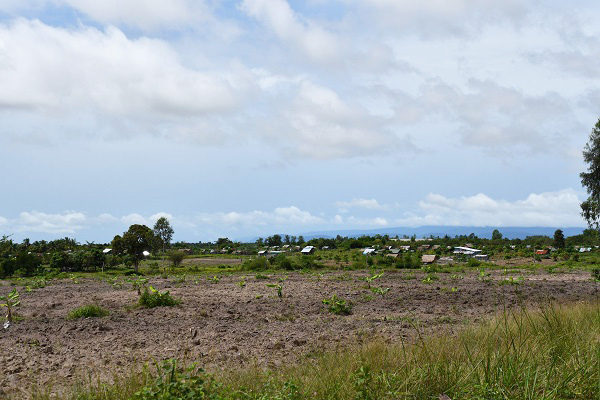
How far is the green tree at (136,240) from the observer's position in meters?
39.2

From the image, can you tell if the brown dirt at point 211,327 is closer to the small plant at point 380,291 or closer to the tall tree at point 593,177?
the small plant at point 380,291

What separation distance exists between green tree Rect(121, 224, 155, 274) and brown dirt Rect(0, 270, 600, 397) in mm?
23061

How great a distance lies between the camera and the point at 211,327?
10125 millimetres

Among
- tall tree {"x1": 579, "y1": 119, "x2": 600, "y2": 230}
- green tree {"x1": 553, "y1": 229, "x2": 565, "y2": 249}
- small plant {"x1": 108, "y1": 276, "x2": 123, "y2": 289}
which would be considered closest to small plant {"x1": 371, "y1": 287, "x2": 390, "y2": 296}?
small plant {"x1": 108, "y1": 276, "x2": 123, "y2": 289}

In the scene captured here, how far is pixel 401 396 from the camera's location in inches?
203

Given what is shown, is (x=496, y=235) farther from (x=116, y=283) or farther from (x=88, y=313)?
(x=88, y=313)

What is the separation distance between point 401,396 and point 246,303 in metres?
8.72

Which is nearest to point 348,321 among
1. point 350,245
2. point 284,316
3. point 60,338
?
point 284,316

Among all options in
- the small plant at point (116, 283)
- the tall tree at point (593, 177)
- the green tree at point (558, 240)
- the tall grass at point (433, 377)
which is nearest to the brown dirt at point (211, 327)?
the tall grass at point (433, 377)

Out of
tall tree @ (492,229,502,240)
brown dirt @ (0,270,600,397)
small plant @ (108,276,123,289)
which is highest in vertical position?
tall tree @ (492,229,502,240)

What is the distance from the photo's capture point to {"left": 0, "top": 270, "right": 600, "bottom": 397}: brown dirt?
7.73 meters

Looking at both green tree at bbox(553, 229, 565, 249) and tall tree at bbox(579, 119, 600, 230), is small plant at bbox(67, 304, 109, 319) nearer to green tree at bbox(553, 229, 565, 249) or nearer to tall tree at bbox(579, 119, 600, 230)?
tall tree at bbox(579, 119, 600, 230)

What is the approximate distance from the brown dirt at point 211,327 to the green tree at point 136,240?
2306cm

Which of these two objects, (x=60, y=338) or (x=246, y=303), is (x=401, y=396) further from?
(x=246, y=303)
